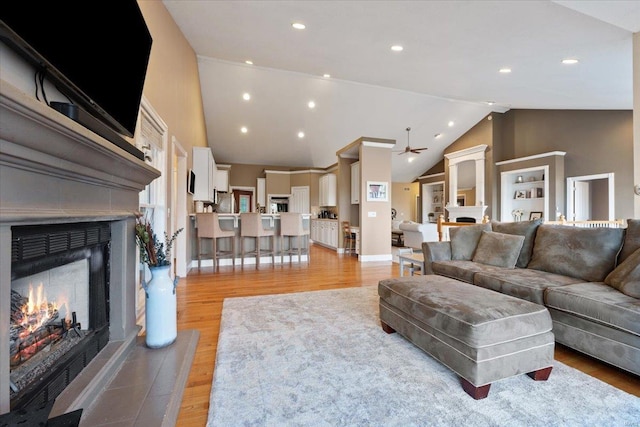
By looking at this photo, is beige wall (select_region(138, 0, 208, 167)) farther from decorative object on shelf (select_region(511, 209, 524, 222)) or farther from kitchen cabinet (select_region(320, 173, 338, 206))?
decorative object on shelf (select_region(511, 209, 524, 222))

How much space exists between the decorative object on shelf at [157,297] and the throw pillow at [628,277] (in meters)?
3.11

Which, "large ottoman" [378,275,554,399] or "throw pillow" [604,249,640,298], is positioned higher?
"throw pillow" [604,249,640,298]

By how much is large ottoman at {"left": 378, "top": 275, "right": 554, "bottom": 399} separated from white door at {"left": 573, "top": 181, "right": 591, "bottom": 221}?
24.7ft

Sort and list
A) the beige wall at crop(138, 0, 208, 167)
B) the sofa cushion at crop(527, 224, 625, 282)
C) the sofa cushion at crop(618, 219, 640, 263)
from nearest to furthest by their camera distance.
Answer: the sofa cushion at crop(618, 219, 640, 263) → the sofa cushion at crop(527, 224, 625, 282) → the beige wall at crop(138, 0, 208, 167)

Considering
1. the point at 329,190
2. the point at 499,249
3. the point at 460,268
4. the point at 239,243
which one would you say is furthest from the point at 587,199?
the point at 239,243

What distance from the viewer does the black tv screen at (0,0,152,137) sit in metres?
1.02

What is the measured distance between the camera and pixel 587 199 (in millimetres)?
7383

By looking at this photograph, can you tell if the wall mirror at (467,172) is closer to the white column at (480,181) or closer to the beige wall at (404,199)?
the white column at (480,181)

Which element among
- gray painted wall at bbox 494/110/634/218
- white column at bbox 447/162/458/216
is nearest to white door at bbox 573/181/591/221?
gray painted wall at bbox 494/110/634/218

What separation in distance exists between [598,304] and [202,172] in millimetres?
5892

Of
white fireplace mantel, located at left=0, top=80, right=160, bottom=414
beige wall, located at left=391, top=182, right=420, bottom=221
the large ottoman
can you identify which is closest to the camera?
white fireplace mantel, located at left=0, top=80, right=160, bottom=414

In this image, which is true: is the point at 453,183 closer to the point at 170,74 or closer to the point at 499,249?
the point at 499,249

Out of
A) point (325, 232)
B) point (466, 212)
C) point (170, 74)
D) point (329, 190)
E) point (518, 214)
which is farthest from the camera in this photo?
point (329, 190)

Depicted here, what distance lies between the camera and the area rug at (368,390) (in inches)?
54.3
